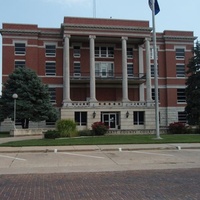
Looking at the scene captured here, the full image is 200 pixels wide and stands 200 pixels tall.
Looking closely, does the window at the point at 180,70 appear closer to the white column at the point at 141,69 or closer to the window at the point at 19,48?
the white column at the point at 141,69

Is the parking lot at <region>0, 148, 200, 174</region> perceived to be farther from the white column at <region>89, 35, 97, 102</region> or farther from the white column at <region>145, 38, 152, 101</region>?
the white column at <region>145, 38, 152, 101</region>

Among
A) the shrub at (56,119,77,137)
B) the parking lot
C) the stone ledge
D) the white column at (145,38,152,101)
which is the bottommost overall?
the parking lot

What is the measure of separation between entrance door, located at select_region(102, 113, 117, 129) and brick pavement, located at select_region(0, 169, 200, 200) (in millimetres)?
35473

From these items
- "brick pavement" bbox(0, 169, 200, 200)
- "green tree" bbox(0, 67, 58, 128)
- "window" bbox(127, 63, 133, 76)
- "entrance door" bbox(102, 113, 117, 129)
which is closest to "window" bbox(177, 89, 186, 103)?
"window" bbox(127, 63, 133, 76)

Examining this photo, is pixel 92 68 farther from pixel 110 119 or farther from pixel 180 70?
pixel 180 70

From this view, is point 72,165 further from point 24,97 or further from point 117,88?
point 117,88

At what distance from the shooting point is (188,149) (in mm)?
18828

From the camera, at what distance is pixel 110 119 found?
46938 millimetres

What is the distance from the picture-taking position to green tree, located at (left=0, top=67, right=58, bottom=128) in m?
38.2

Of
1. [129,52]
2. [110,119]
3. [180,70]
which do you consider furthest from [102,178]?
[180,70]

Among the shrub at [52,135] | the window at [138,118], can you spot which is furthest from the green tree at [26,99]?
the window at [138,118]

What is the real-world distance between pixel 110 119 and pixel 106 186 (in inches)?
1510

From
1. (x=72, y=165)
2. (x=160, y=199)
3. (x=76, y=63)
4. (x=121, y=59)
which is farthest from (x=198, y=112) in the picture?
(x=160, y=199)

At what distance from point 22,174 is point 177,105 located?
45285mm
